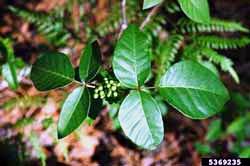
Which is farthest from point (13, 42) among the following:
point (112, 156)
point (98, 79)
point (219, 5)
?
point (219, 5)

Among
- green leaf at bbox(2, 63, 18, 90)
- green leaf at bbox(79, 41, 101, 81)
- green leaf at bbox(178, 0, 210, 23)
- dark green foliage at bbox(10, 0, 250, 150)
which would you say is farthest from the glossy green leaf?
green leaf at bbox(178, 0, 210, 23)

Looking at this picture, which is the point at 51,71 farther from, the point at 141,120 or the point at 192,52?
the point at 192,52

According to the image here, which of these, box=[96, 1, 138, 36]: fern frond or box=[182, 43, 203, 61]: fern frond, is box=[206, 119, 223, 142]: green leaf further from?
box=[96, 1, 138, 36]: fern frond

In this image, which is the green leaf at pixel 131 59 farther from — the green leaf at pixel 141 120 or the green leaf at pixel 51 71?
the green leaf at pixel 51 71

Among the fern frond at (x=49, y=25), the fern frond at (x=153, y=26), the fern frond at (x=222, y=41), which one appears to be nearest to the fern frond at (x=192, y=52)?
the fern frond at (x=222, y=41)

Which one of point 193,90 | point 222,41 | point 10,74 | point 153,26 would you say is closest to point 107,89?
point 193,90

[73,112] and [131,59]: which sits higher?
[131,59]
